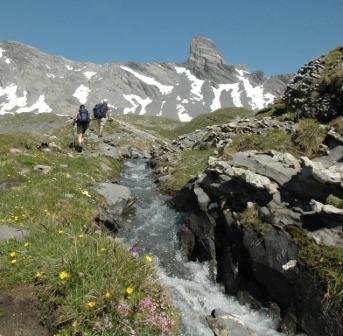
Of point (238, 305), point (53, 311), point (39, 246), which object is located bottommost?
point (238, 305)

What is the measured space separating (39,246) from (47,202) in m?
8.63

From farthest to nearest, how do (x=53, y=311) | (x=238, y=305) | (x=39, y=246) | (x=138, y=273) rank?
(x=238, y=305), (x=39, y=246), (x=138, y=273), (x=53, y=311)

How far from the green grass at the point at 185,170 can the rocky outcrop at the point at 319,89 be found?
286 inches

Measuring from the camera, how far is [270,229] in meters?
15.5

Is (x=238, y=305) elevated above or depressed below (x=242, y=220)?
below

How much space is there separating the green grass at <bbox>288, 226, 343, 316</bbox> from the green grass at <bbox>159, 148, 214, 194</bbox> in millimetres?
13990

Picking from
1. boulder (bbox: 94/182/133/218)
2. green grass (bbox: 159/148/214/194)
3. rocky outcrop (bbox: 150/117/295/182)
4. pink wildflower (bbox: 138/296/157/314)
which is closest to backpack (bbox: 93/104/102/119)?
rocky outcrop (bbox: 150/117/295/182)

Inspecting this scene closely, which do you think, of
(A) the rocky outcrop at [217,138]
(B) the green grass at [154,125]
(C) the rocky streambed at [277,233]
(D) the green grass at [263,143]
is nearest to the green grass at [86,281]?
(C) the rocky streambed at [277,233]

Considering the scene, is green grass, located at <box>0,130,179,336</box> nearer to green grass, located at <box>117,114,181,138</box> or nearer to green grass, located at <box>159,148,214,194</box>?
green grass, located at <box>159,148,214,194</box>

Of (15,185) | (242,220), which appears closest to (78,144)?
(15,185)

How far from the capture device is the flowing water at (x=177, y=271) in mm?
13789

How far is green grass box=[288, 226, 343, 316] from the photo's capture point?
38.8 feet

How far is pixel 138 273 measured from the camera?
31.0ft

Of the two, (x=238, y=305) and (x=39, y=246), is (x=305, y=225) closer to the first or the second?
(x=238, y=305)
